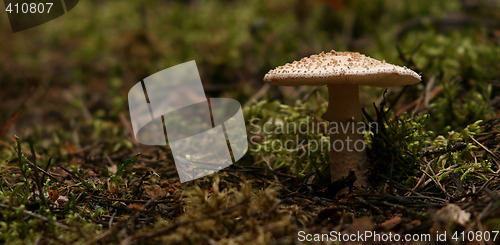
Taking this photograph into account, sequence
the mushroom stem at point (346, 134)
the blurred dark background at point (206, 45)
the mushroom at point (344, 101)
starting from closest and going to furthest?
1. the mushroom at point (344, 101)
2. the mushroom stem at point (346, 134)
3. the blurred dark background at point (206, 45)

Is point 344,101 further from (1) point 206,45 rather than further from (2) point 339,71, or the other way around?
(1) point 206,45

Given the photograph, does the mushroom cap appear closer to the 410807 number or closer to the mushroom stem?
the mushroom stem

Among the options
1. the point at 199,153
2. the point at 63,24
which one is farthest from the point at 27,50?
the point at 199,153

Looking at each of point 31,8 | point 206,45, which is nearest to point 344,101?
point 31,8

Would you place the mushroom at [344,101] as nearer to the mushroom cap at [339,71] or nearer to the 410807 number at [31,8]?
the mushroom cap at [339,71]

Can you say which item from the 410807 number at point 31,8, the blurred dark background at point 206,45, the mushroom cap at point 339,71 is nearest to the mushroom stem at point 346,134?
the mushroom cap at point 339,71

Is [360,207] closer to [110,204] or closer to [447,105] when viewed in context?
[110,204]
